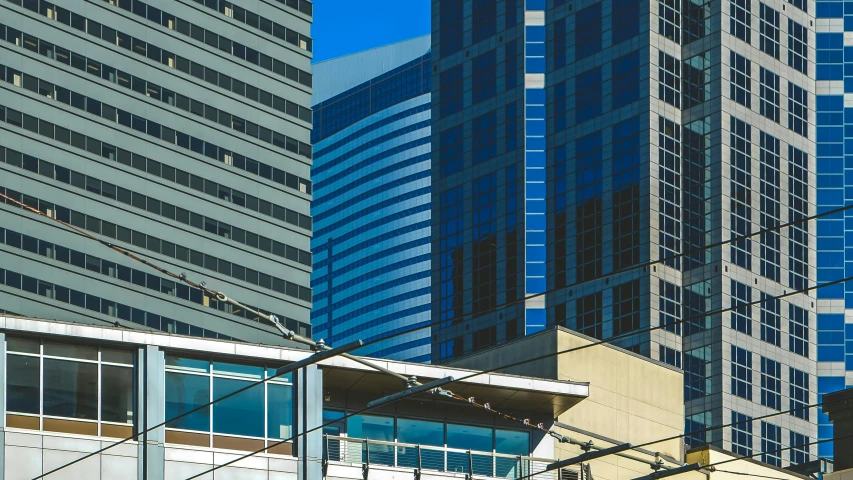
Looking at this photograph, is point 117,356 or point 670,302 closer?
point 117,356

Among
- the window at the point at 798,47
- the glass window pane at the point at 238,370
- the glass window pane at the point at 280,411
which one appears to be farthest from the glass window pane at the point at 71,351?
the window at the point at 798,47

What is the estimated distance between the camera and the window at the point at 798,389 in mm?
180500

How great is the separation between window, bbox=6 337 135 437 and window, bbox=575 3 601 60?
431 ft

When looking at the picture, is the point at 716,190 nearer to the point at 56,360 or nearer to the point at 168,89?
the point at 168,89

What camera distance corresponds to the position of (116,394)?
2189 inches

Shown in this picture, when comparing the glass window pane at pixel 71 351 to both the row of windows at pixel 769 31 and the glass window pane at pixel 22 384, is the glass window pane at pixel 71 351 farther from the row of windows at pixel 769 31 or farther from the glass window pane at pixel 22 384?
the row of windows at pixel 769 31

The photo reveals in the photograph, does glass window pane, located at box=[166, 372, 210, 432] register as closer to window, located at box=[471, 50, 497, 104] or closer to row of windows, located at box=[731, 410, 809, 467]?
row of windows, located at box=[731, 410, 809, 467]

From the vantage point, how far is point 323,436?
59.3 metres

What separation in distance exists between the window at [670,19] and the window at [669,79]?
220 cm

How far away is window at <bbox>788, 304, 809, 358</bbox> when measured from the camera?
182 m

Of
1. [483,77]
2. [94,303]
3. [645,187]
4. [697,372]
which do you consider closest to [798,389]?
[697,372]

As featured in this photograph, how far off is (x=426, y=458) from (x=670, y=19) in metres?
126

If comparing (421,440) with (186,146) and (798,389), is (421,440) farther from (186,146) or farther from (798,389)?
(798,389)

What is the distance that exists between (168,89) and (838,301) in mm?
72051
